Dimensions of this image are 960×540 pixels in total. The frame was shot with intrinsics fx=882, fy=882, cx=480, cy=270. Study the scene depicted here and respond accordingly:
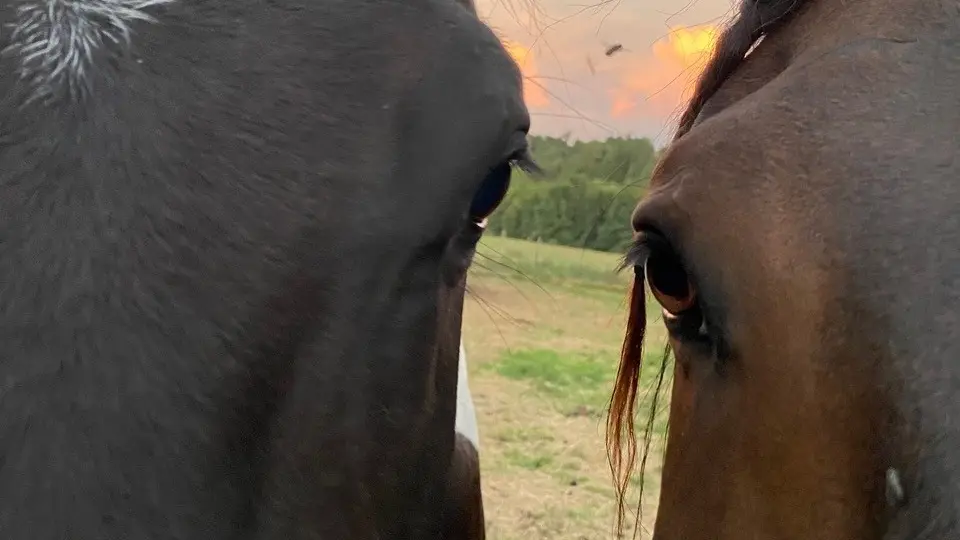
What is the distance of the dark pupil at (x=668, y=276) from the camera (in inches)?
45.1

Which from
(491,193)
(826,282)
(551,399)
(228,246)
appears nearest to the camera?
(228,246)

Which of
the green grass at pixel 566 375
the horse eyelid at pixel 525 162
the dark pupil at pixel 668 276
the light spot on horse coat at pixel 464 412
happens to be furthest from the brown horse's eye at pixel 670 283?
the green grass at pixel 566 375

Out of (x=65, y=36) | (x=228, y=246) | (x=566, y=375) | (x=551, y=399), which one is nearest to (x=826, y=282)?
(x=228, y=246)

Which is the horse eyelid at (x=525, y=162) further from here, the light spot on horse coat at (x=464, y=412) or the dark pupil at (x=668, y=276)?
the light spot on horse coat at (x=464, y=412)

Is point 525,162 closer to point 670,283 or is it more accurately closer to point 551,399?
point 670,283

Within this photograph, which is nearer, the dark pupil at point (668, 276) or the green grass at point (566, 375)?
the dark pupil at point (668, 276)

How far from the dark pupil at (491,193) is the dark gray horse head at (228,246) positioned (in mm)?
10

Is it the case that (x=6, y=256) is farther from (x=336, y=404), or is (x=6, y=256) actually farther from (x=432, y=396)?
(x=432, y=396)

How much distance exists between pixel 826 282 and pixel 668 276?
0.76 ft

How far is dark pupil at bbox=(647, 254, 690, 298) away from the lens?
114 cm

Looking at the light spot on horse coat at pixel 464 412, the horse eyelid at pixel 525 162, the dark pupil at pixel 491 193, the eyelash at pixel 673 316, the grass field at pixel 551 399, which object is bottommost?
the grass field at pixel 551 399

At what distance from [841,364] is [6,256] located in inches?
33.4

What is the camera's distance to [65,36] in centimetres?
89

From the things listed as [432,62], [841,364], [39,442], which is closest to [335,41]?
[432,62]
